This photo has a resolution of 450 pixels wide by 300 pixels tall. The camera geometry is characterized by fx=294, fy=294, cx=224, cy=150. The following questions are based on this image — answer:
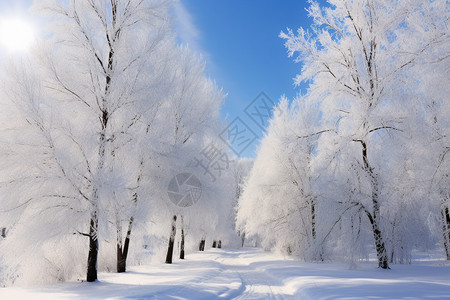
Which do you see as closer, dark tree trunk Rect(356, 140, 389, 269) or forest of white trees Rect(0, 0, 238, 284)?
forest of white trees Rect(0, 0, 238, 284)

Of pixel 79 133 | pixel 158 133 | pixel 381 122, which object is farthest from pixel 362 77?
pixel 79 133

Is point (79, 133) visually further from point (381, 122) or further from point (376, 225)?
point (376, 225)

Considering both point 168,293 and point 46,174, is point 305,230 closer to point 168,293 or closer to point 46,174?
point 168,293

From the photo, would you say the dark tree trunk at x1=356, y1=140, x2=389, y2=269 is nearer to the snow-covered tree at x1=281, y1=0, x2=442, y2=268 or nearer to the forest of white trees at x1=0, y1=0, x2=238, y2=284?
the snow-covered tree at x1=281, y1=0, x2=442, y2=268

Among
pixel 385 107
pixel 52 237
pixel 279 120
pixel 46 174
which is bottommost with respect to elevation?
pixel 52 237

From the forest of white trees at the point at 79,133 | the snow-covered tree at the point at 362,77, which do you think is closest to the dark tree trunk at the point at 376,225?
the snow-covered tree at the point at 362,77

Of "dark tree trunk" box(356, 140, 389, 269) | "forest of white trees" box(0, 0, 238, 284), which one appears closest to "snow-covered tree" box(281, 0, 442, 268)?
"dark tree trunk" box(356, 140, 389, 269)

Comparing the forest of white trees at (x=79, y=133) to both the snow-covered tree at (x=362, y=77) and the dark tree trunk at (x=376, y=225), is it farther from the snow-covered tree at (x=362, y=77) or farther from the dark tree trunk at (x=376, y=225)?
the dark tree trunk at (x=376, y=225)

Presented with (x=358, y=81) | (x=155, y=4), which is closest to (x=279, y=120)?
(x=358, y=81)

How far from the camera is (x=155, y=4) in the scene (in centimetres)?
980

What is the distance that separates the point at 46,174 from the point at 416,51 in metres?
11.4

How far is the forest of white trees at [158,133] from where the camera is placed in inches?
295

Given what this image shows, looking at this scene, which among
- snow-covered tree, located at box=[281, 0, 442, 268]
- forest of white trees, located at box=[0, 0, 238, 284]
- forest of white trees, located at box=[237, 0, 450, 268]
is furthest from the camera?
snow-covered tree, located at box=[281, 0, 442, 268]

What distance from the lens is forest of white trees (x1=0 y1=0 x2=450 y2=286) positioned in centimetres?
748
